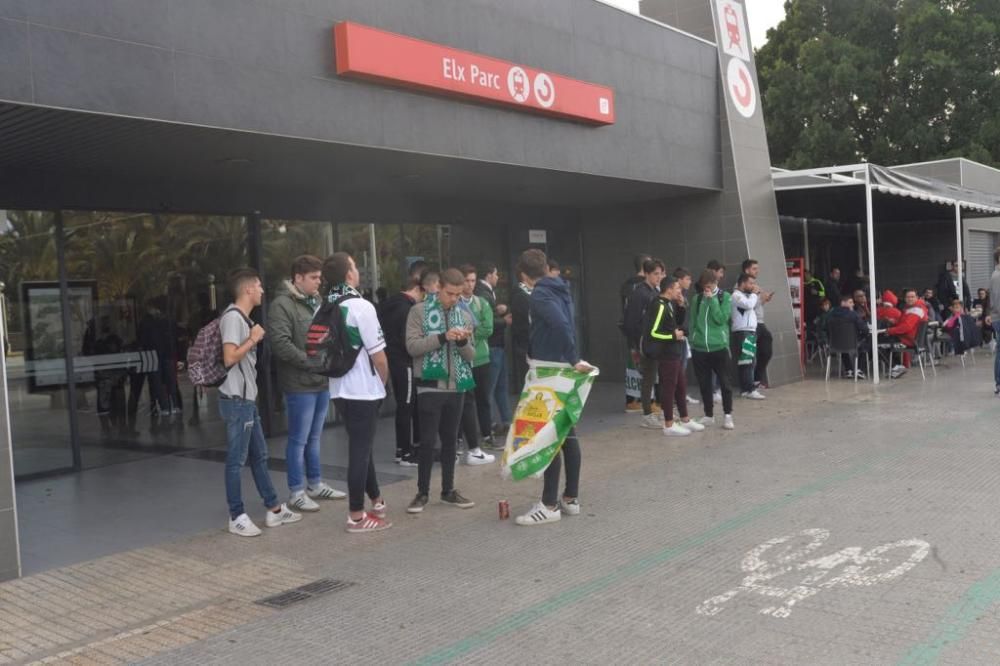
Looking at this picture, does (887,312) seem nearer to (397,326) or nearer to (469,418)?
(469,418)

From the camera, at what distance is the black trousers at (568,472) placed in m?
6.25

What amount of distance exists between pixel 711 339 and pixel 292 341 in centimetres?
464

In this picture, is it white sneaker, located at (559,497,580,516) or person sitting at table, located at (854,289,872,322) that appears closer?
white sneaker, located at (559,497,580,516)

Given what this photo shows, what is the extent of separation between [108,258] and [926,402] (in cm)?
954

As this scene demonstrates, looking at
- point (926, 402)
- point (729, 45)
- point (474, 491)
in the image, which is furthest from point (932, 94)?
point (474, 491)

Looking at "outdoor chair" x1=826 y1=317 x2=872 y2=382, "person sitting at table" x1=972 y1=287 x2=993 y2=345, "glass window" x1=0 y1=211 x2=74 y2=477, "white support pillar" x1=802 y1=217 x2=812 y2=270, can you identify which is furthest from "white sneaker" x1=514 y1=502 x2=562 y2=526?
"person sitting at table" x1=972 y1=287 x2=993 y2=345

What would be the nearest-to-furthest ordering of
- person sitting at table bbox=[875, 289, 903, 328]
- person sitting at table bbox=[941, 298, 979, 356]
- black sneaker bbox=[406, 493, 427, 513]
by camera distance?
black sneaker bbox=[406, 493, 427, 513]
person sitting at table bbox=[875, 289, 903, 328]
person sitting at table bbox=[941, 298, 979, 356]

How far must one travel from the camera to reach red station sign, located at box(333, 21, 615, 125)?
784 cm

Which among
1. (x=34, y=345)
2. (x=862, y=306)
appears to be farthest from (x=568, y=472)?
(x=862, y=306)

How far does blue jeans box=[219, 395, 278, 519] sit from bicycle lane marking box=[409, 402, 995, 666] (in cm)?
253

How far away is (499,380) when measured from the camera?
9.34 metres

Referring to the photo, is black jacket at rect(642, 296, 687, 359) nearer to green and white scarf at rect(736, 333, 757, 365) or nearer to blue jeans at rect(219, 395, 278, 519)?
green and white scarf at rect(736, 333, 757, 365)

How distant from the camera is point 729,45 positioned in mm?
13523

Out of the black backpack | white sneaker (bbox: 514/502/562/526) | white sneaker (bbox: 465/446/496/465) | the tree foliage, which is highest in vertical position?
the tree foliage
